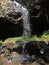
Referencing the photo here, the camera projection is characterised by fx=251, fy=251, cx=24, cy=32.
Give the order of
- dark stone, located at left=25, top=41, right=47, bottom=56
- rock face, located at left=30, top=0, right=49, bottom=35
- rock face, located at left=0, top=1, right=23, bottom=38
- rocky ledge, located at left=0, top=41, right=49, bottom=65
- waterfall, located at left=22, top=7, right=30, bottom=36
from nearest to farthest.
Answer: rocky ledge, located at left=0, top=41, right=49, bottom=65 → dark stone, located at left=25, top=41, right=47, bottom=56 → rock face, located at left=0, top=1, right=23, bottom=38 → waterfall, located at left=22, top=7, right=30, bottom=36 → rock face, located at left=30, top=0, right=49, bottom=35

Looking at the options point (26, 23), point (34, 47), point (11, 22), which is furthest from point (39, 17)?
point (34, 47)

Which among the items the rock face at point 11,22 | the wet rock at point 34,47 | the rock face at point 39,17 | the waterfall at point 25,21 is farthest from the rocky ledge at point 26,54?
the rock face at point 39,17

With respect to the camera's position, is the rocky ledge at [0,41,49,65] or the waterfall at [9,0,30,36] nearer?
the rocky ledge at [0,41,49,65]

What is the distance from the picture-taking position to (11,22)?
1880cm

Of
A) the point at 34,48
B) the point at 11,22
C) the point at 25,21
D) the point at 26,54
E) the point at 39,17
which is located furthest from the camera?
the point at 39,17

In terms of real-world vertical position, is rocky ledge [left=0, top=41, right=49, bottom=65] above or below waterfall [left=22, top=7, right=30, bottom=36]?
above

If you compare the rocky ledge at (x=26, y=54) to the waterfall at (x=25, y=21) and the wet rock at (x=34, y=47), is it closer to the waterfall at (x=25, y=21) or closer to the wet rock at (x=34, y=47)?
the wet rock at (x=34, y=47)

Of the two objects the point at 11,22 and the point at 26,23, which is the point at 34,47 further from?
the point at 26,23

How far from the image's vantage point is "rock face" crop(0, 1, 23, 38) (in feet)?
61.4

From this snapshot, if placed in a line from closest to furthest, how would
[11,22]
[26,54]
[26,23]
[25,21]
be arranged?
1. [26,54]
2. [11,22]
3. [25,21]
4. [26,23]

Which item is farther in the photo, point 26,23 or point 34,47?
point 26,23

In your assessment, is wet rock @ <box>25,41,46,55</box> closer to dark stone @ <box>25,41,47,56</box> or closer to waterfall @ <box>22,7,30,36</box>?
dark stone @ <box>25,41,47,56</box>

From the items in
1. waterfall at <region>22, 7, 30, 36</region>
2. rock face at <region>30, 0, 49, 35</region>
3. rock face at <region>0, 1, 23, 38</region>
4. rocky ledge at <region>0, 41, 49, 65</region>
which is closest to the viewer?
rocky ledge at <region>0, 41, 49, 65</region>

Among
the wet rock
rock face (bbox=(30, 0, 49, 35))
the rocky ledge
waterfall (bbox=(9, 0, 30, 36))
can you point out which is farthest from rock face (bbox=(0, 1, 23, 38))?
the wet rock
